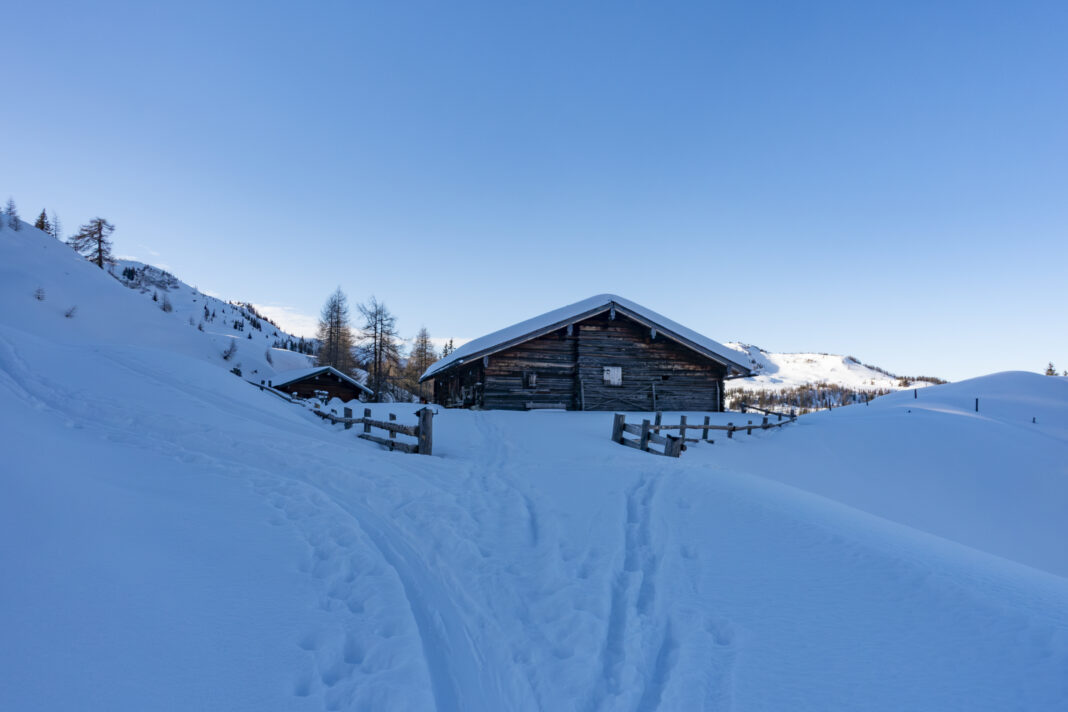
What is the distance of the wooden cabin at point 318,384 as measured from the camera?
1227 inches

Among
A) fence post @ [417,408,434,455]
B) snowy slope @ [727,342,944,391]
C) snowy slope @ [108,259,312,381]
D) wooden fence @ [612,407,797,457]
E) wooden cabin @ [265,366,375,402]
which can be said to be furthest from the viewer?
snowy slope @ [727,342,944,391]

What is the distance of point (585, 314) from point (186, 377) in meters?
14.4

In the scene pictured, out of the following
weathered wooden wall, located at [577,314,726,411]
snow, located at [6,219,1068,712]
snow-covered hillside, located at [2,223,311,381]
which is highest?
snow-covered hillside, located at [2,223,311,381]

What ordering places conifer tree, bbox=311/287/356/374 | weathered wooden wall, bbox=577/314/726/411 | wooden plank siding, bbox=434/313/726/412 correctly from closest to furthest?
wooden plank siding, bbox=434/313/726/412
weathered wooden wall, bbox=577/314/726/411
conifer tree, bbox=311/287/356/374

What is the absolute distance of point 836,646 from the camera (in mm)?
3432

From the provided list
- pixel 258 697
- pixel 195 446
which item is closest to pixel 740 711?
pixel 258 697

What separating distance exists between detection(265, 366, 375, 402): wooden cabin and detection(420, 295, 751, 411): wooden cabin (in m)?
13.3

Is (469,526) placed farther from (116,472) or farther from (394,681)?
(116,472)

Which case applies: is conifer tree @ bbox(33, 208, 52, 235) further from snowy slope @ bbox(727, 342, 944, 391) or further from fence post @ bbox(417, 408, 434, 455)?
snowy slope @ bbox(727, 342, 944, 391)

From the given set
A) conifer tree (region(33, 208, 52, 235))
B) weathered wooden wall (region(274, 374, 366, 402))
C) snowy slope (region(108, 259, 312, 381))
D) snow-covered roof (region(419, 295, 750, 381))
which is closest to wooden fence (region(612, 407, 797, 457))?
snow-covered roof (region(419, 295, 750, 381))

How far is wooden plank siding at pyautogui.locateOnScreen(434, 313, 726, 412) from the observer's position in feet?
66.9

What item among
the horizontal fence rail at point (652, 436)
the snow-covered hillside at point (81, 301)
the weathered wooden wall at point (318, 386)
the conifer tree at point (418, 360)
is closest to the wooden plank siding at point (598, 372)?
the horizontal fence rail at point (652, 436)

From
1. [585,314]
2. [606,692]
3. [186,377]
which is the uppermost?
[585,314]

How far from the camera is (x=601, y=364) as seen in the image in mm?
21344
